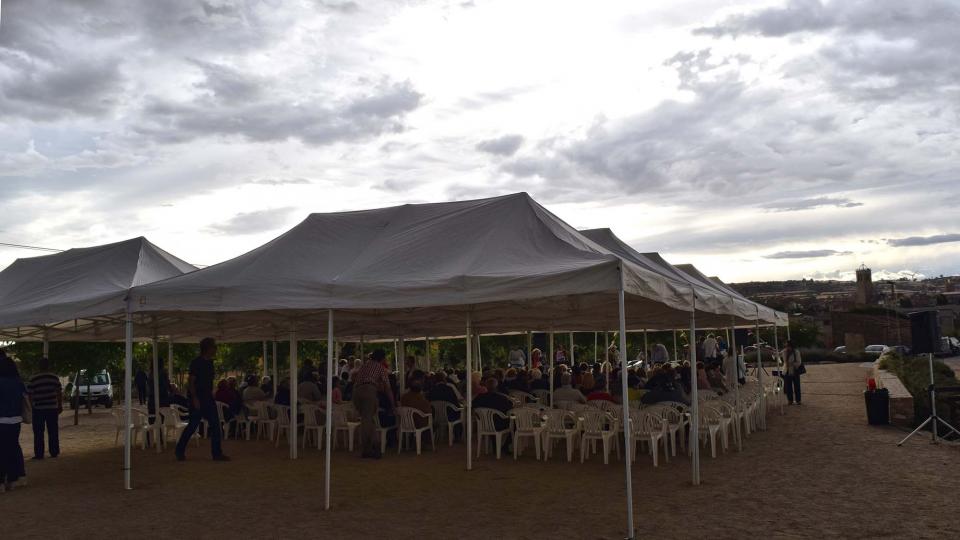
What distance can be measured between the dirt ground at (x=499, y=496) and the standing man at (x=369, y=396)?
34cm

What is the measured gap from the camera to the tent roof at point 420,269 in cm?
755

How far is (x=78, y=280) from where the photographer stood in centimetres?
1197

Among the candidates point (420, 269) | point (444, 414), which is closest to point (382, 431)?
point (444, 414)

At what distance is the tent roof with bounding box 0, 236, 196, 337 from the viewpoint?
395 inches

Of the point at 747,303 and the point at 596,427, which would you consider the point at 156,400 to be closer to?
the point at 596,427

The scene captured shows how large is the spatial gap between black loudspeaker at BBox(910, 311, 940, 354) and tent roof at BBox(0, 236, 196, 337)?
37.5ft

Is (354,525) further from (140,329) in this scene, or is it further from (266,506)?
(140,329)

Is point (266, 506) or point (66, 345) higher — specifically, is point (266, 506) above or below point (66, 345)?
below

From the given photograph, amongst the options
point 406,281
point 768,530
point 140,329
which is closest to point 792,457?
point 768,530

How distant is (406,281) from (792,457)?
6.32m

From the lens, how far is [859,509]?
24.7 ft

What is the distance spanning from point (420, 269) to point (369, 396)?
11.6 ft

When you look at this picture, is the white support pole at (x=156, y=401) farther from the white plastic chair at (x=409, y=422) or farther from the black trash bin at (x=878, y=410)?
the black trash bin at (x=878, y=410)

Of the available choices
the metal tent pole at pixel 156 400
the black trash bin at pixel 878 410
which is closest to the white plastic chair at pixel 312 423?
the metal tent pole at pixel 156 400
